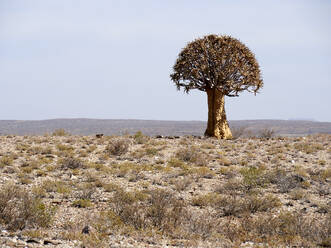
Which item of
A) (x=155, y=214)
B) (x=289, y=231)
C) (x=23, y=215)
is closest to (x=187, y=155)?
(x=155, y=214)

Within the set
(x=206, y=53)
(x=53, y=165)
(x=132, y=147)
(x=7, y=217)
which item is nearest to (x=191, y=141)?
(x=132, y=147)

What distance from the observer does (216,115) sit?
2147 cm

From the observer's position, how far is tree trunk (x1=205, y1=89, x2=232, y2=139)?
70.7 ft

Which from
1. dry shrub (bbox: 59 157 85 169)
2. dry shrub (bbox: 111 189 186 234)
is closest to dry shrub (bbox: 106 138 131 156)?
dry shrub (bbox: 59 157 85 169)

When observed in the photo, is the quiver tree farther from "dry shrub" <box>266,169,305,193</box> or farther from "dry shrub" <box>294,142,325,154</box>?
"dry shrub" <box>266,169,305,193</box>

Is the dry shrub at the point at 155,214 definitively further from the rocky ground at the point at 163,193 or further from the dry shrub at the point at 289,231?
the dry shrub at the point at 289,231

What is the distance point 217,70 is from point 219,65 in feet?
0.87

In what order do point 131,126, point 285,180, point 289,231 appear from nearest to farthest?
point 289,231
point 285,180
point 131,126

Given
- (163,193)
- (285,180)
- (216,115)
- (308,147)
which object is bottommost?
(285,180)

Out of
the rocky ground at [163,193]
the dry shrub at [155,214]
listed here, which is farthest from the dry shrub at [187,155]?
the dry shrub at [155,214]

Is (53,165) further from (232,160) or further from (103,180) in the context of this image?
(232,160)

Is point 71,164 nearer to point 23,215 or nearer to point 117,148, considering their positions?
point 117,148

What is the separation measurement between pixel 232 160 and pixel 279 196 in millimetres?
4799

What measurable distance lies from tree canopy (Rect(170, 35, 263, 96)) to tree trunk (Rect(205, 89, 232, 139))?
13.1 inches
